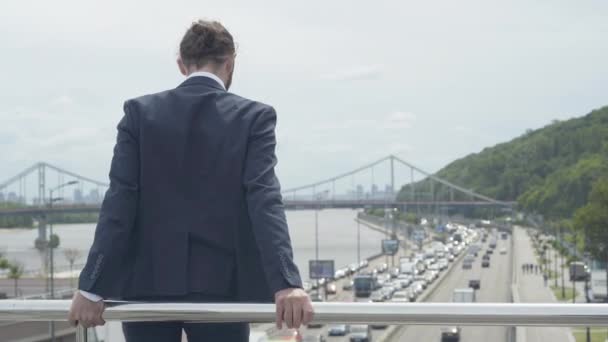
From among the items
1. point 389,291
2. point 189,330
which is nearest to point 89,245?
point 389,291

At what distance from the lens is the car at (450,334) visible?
1.81 meters

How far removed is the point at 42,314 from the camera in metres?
1.83

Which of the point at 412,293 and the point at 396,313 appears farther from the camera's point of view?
the point at 412,293

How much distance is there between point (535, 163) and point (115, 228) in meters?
81.2

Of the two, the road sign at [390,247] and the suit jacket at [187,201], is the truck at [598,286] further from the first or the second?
the suit jacket at [187,201]

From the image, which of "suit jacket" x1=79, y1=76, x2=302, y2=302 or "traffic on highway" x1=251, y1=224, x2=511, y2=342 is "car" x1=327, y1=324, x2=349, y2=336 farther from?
"suit jacket" x1=79, y1=76, x2=302, y2=302

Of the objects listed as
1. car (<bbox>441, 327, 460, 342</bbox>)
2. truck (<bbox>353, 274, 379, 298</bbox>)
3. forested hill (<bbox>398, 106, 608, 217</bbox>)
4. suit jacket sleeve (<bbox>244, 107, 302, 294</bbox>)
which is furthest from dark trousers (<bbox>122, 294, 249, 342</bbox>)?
forested hill (<bbox>398, 106, 608, 217</bbox>)

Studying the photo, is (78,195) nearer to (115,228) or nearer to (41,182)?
(41,182)

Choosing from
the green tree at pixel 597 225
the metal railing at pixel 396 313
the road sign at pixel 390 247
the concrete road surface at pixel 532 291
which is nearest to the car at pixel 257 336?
the metal railing at pixel 396 313

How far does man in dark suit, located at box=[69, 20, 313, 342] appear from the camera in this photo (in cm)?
164

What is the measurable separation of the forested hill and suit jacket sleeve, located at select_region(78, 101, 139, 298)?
5659 cm

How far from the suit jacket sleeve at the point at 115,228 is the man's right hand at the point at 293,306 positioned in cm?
31

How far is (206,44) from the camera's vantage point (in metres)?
1.71

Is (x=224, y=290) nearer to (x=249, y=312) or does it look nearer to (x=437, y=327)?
(x=249, y=312)
